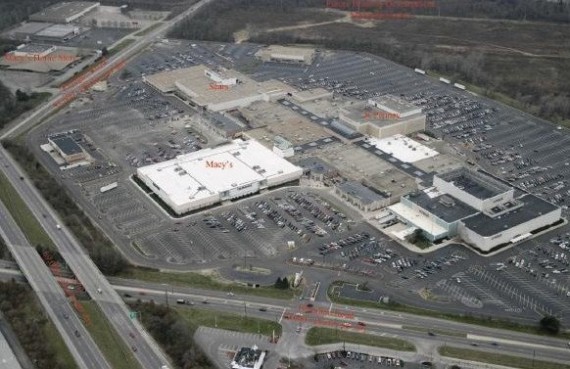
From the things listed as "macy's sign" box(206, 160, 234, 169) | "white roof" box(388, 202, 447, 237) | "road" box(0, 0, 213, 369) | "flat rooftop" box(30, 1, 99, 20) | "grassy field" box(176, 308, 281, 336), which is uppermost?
"flat rooftop" box(30, 1, 99, 20)

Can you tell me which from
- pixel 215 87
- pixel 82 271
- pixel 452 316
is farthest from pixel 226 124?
pixel 452 316

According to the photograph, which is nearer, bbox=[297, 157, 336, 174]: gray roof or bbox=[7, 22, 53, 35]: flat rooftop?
bbox=[297, 157, 336, 174]: gray roof

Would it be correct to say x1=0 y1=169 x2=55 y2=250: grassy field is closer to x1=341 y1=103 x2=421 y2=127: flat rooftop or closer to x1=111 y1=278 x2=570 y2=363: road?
x1=111 y1=278 x2=570 y2=363: road

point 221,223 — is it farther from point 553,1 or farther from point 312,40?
point 553,1

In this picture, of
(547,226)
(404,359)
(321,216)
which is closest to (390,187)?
(321,216)

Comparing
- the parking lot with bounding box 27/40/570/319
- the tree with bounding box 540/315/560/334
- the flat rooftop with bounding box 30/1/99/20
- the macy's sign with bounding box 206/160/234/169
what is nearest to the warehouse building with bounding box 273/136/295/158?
the parking lot with bounding box 27/40/570/319

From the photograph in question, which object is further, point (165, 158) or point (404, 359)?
point (165, 158)
